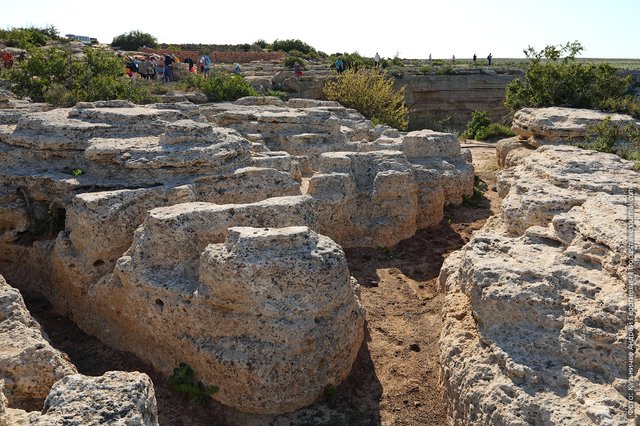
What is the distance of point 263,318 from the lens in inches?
191

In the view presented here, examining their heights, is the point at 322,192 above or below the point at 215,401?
above

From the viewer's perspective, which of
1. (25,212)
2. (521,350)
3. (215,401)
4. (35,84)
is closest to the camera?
(521,350)

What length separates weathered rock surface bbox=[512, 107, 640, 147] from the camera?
440 inches

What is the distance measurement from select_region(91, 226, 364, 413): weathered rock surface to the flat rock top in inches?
312

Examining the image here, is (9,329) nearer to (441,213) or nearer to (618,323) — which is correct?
(618,323)

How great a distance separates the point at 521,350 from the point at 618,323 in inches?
26.1

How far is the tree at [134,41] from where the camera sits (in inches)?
1394

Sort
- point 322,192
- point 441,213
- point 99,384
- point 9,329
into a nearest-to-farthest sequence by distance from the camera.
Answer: point 99,384
point 9,329
point 322,192
point 441,213

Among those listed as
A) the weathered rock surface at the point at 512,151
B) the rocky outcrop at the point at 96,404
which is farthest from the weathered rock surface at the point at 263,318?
the weathered rock surface at the point at 512,151

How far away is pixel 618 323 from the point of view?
3857 millimetres

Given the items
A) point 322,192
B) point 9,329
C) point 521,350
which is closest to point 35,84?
point 322,192

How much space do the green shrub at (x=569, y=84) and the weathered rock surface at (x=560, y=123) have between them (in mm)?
1036

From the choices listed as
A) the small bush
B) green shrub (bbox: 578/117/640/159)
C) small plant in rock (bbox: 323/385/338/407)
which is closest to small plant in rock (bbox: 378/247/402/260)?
small plant in rock (bbox: 323/385/338/407)

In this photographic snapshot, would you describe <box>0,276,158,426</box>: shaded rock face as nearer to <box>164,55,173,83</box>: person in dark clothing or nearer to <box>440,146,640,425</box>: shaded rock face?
<box>440,146,640,425</box>: shaded rock face
